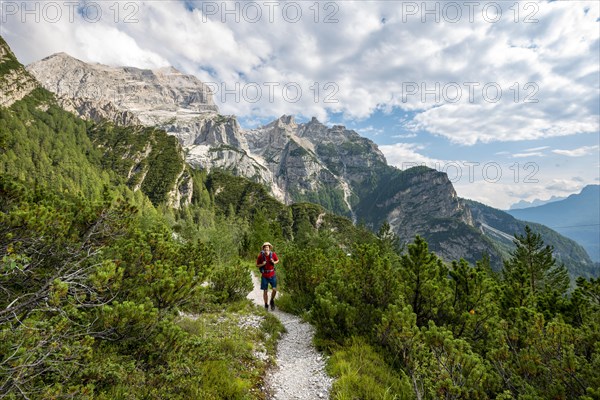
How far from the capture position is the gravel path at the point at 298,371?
6.31 m

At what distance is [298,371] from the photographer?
741 cm

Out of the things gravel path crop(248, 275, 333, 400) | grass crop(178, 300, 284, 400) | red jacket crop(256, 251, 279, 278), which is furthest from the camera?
red jacket crop(256, 251, 279, 278)

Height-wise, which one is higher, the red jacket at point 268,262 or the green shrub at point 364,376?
the red jacket at point 268,262

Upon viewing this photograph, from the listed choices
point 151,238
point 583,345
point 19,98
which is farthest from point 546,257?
point 19,98

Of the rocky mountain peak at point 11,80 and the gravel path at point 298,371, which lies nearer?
the gravel path at point 298,371

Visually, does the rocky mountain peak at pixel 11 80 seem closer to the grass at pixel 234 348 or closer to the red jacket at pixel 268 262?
the red jacket at pixel 268 262

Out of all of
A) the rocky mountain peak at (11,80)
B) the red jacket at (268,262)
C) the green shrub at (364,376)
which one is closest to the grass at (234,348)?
the red jacket at (268,262)

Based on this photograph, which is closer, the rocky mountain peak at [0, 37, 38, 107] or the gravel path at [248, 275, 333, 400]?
the gravel path at [248, 275, 333, 400]

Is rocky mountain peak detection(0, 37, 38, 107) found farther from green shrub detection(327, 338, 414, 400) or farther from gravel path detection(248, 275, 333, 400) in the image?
green shrub detection(327, 338, 414, 400)

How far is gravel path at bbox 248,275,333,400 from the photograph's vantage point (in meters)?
6.31

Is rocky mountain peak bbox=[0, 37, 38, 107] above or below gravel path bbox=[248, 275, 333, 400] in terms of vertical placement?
above

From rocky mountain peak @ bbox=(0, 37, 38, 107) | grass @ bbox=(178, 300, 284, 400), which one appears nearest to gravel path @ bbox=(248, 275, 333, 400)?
grass @ bbox=(178, 300, 284, 400)

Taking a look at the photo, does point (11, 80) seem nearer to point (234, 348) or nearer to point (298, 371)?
point (234, 348)

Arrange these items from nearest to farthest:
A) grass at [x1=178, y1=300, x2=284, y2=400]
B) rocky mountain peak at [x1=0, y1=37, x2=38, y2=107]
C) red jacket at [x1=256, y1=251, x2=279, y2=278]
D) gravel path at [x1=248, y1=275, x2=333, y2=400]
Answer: grass at [x1=178, y1=300, x2=284, y2=400] → gravel path at [x1=248, y1=275, x2=333, y2=400] → red jacket at [x1=256, y1=251, x2=279, y2=278] → rocky mountain peak at [x1=0, y1=37, x2=38, y2=107]
